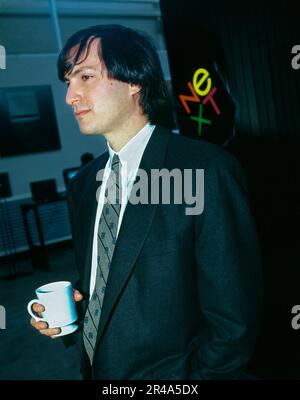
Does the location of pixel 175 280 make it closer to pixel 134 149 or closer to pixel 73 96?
pixel 134 149

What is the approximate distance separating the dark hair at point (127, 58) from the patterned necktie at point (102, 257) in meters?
0.34

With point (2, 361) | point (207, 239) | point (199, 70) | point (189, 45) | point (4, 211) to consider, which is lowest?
point (2, 361)

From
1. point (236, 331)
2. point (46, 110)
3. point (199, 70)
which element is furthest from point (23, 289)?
point (236, 331)

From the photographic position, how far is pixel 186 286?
3.43 feet

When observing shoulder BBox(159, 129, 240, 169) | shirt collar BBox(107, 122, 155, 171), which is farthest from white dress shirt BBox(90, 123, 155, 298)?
shoulder BBox(159, 129, 240, 169)

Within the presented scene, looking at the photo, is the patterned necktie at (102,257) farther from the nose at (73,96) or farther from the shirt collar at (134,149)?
the nose at (73,96)

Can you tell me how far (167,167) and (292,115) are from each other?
1.06m

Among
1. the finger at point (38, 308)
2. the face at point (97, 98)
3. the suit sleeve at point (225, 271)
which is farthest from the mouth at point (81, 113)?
the finger at point (38, 308)

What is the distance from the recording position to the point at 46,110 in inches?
255

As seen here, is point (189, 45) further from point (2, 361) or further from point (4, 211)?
point (4, 211)

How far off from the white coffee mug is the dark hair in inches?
24.6

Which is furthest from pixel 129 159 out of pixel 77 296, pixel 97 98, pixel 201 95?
pixel 201 95

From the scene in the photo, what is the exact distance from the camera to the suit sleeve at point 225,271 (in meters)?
0.99
